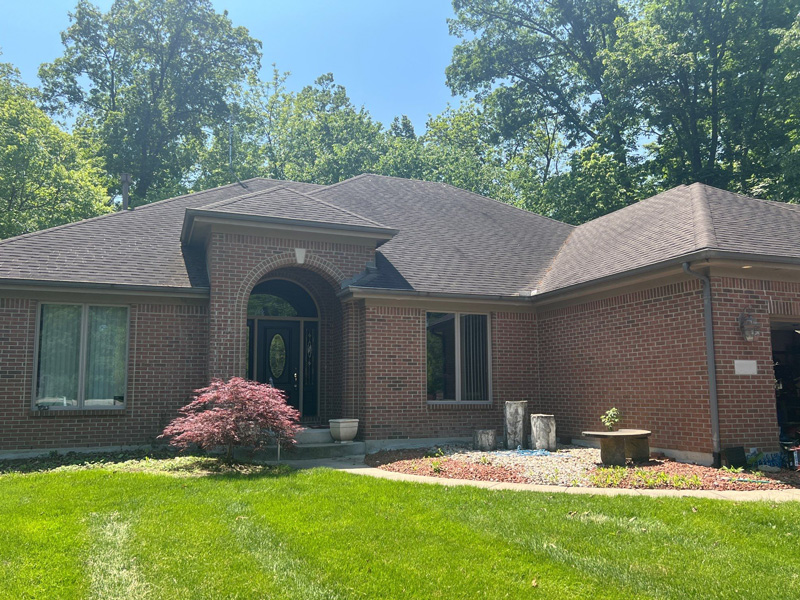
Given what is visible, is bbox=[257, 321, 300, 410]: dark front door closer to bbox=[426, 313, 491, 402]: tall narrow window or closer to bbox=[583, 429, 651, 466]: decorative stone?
bbox=[426, 313, 491, 402]: tall narrow window

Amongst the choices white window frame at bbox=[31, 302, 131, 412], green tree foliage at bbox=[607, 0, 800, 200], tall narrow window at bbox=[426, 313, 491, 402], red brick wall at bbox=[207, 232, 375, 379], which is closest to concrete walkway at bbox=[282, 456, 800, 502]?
red brick wall at bbox=[207, 232, 375, 379]

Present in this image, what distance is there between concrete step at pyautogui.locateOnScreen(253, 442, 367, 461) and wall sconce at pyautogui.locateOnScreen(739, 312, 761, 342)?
22.4 ft

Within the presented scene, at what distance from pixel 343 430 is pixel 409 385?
5.68 ft

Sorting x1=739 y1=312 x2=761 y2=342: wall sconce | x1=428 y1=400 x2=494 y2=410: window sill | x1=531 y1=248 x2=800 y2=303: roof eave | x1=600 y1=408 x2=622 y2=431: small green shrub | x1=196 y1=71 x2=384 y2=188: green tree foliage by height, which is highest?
x1=196 y1=71 x2=384 y2=188: green tree foliage

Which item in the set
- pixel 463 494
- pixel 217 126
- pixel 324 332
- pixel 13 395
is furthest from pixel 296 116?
pixel 463 494

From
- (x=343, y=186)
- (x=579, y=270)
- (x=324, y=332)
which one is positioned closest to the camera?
(x=579, y=270)

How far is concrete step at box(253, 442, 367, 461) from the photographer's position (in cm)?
1090

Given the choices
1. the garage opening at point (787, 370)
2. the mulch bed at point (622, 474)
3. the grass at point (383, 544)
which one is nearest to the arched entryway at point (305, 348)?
the mulch bed at point (622, 474)

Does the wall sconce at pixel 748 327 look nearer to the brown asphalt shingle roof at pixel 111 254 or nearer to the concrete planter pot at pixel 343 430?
the concrete planter pot at pixel 343 430

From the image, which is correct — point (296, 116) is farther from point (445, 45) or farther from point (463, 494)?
point (463, 494)

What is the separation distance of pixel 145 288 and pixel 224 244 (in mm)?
1651

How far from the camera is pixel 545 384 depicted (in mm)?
13828

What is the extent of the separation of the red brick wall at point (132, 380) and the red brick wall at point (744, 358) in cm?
909

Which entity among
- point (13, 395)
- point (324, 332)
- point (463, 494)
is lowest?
point (463, 494)
